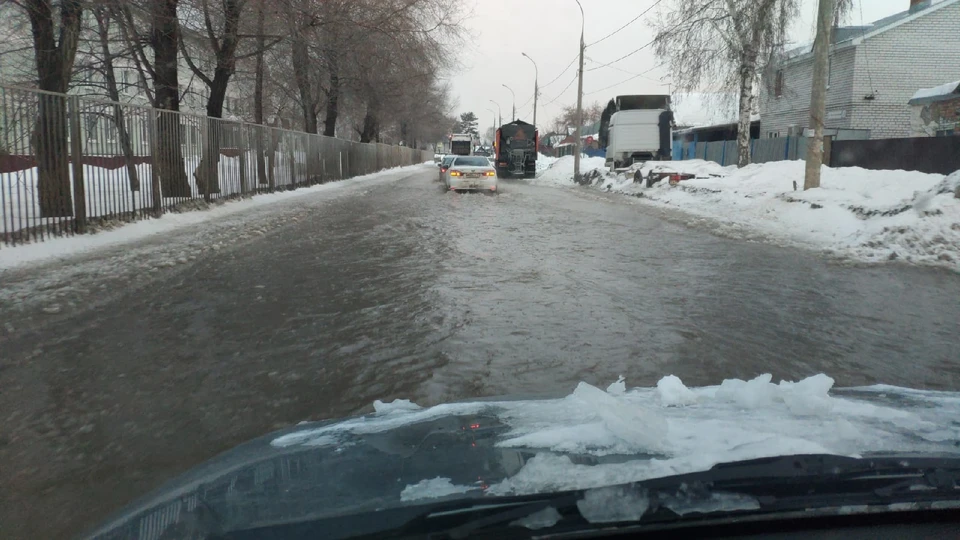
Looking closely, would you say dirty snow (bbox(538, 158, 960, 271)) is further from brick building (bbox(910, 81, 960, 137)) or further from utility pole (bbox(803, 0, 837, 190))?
brick building (bbox(910, 81, 960, 137))

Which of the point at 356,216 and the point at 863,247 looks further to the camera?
the point at 356,216

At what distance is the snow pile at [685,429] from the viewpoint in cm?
183

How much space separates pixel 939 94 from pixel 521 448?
30705 millimetres

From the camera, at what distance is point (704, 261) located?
10234 millimetres

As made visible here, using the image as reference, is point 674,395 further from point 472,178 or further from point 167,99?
point 472,178

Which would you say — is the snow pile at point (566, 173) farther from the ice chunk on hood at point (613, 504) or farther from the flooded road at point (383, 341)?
the ice chunk on hood at point (613, 504)

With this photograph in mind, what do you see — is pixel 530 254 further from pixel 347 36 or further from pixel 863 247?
pixel 347 36

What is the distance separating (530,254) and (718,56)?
19.7m

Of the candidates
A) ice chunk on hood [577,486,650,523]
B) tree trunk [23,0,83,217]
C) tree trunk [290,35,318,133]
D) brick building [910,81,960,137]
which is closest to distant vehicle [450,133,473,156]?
tree trunk [290,35,318,133]

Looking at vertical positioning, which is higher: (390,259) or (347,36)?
(347,36)

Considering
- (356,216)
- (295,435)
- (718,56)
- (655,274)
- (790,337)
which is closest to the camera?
(295,435)

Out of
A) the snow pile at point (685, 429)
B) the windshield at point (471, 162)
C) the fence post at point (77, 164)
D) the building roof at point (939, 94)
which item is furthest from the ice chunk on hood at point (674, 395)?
the building roof at point (939, 94)

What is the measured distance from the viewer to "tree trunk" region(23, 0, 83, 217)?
10641mm

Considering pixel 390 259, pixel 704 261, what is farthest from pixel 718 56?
pixel 390 259
